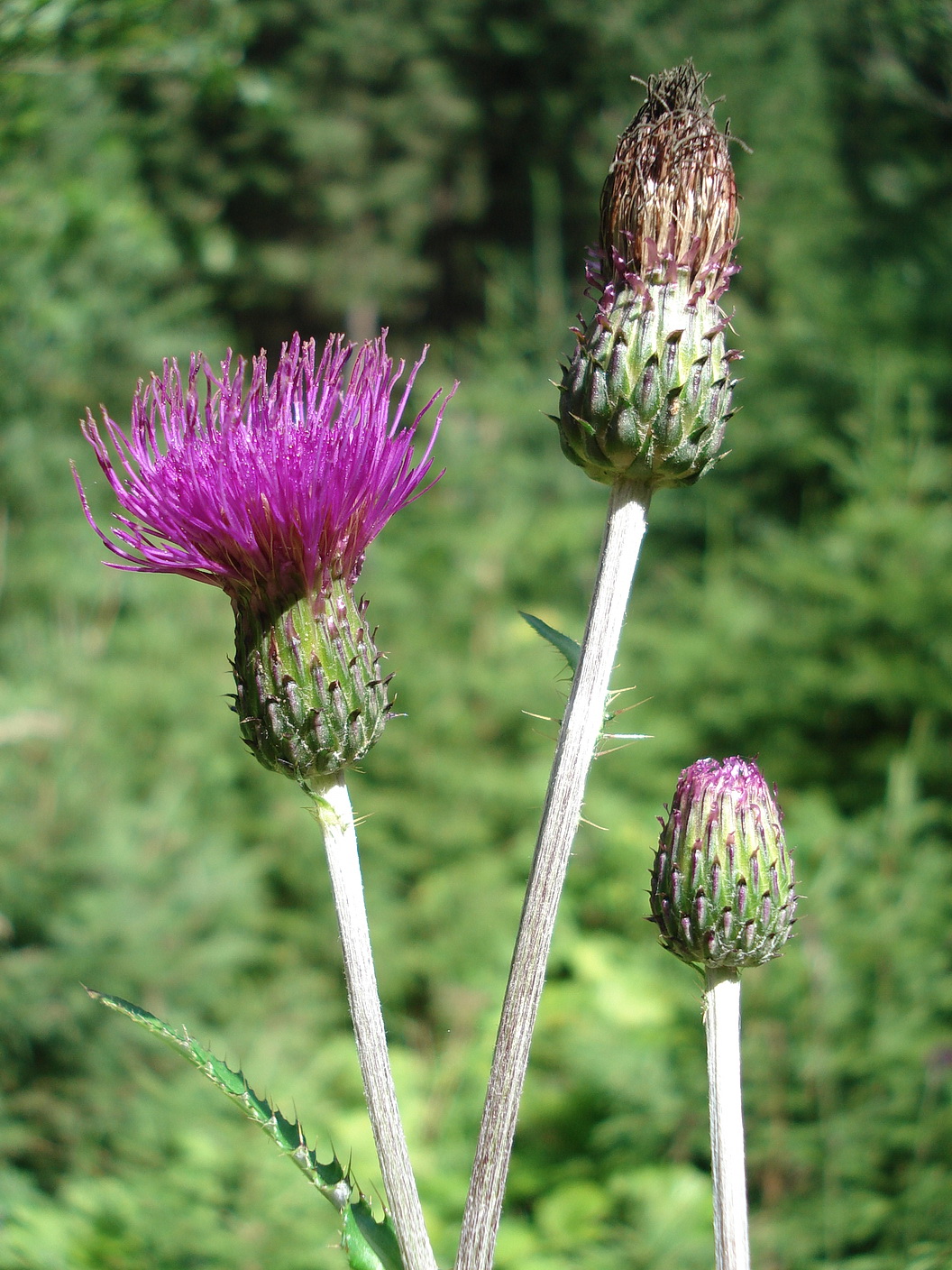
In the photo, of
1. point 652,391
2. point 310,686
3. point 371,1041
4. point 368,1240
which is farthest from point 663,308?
point 368,1240

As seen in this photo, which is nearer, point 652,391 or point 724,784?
point 652,391

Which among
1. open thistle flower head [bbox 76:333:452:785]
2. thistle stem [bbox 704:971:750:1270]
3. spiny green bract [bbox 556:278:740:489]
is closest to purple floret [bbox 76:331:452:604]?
open thistle flower head [bbox 76:333:452:785]

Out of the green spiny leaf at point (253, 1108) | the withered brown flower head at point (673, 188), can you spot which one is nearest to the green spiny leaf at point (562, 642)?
the withered brown flower head at point (673, 188)

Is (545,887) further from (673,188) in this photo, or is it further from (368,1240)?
(673,188)

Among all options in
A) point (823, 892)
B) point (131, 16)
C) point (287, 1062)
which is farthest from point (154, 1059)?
point (131, 16)

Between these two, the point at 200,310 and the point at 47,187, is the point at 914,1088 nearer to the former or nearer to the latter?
the point at 47,187

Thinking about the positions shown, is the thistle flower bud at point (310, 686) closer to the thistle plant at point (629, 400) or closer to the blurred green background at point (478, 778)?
the blurred green background at point (478, 778)
